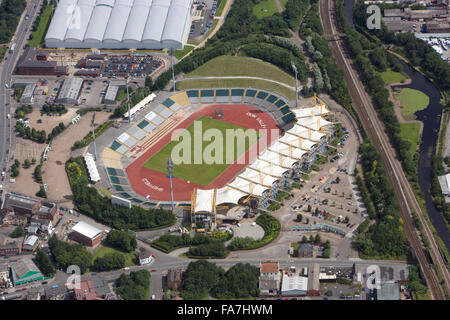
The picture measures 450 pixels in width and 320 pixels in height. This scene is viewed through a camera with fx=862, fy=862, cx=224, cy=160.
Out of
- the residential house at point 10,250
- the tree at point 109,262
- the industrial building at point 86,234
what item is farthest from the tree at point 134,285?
the residential house at point 10,250

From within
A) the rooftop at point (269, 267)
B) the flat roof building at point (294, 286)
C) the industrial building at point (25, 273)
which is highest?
the rooftop at point (269, 267)

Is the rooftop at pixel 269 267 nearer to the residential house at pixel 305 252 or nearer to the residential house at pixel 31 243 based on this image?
the residential house at pixel 305 252

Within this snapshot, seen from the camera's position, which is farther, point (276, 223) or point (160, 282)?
point (276, 223)

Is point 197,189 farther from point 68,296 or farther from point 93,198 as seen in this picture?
point 68,296

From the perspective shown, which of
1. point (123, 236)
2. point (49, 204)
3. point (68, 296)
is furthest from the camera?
point (49, 204)

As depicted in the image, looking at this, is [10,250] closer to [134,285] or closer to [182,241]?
[134,285]

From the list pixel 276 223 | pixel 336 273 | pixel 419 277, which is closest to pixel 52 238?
pixel 276 223

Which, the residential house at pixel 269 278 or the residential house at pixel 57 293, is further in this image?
the residential house at pixel 269 278
